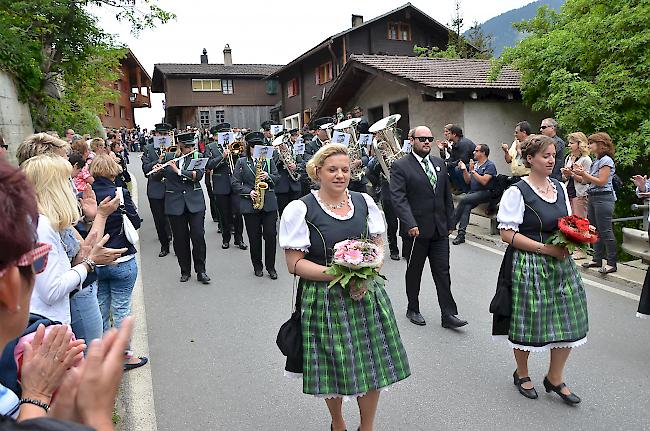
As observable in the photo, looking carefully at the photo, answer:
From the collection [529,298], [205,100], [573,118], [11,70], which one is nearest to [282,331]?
[529,298]

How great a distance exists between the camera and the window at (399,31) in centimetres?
2906

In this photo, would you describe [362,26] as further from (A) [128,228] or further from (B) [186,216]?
(A) [128,228]

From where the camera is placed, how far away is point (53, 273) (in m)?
2.59

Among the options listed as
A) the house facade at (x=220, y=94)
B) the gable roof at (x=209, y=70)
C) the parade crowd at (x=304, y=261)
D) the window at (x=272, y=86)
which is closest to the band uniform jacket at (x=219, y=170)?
the parade crowd at (x=304, y=261)

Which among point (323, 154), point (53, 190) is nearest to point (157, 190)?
point (53, 190)

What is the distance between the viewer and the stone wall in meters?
10.4

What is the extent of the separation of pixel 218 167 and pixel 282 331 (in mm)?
6285

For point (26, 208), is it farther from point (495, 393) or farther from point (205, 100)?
point (205, 100)

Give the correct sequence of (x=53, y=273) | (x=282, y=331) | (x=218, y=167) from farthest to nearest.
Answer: (x=218, y=167) → (x=282, y=331) → (x=53, y=273)

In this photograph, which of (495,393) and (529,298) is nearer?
(529,298)

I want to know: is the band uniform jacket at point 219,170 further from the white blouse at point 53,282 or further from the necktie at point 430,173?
the white blouse at point 53,282

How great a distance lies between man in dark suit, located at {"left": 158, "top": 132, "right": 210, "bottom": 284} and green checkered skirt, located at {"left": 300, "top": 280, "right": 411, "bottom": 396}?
4.24 m

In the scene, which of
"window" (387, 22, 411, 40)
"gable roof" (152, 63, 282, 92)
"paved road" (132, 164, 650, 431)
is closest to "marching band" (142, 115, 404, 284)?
"paved road" (132, 164, 650, 431)

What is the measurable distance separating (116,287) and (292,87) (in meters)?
29.8
